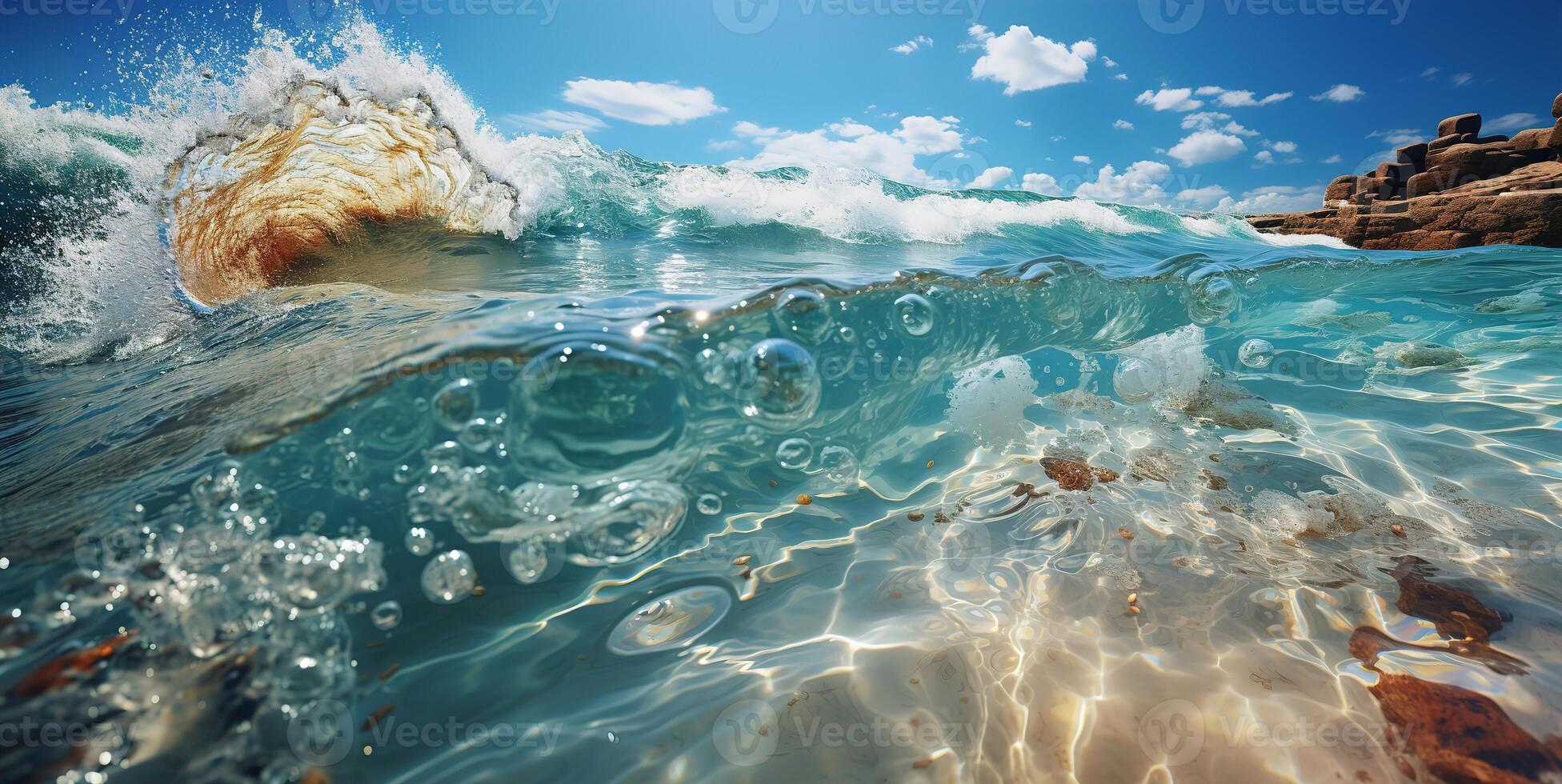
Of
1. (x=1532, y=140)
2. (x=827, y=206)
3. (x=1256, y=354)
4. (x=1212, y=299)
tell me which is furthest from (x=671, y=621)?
(x=1532, y=140)

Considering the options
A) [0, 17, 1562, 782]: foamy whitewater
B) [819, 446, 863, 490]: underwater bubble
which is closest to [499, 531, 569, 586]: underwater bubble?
[0, 17, 1562, 782]: foamy whitewater

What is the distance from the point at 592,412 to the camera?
2543 millimetres

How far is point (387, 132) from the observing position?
6270mm

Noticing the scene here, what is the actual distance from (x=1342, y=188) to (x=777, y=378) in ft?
117

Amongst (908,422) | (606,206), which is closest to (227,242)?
(606,206)

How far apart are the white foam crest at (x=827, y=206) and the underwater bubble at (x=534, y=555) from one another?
6.92m

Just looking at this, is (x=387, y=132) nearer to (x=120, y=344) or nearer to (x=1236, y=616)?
(x=120, y=344)

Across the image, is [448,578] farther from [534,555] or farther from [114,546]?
[114,546]

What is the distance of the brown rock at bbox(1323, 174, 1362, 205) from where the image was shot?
25.0 metres

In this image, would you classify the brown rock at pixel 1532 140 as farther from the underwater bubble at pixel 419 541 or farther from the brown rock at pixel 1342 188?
the underwater bubble at pixel 419 541

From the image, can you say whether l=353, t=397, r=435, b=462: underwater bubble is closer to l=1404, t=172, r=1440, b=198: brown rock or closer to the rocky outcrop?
the rocky outcrop

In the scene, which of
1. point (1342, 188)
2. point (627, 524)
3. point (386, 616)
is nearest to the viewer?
point (386, 616)

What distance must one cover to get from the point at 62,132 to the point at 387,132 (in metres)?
7.19

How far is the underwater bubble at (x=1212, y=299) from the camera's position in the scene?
17.9 ft
